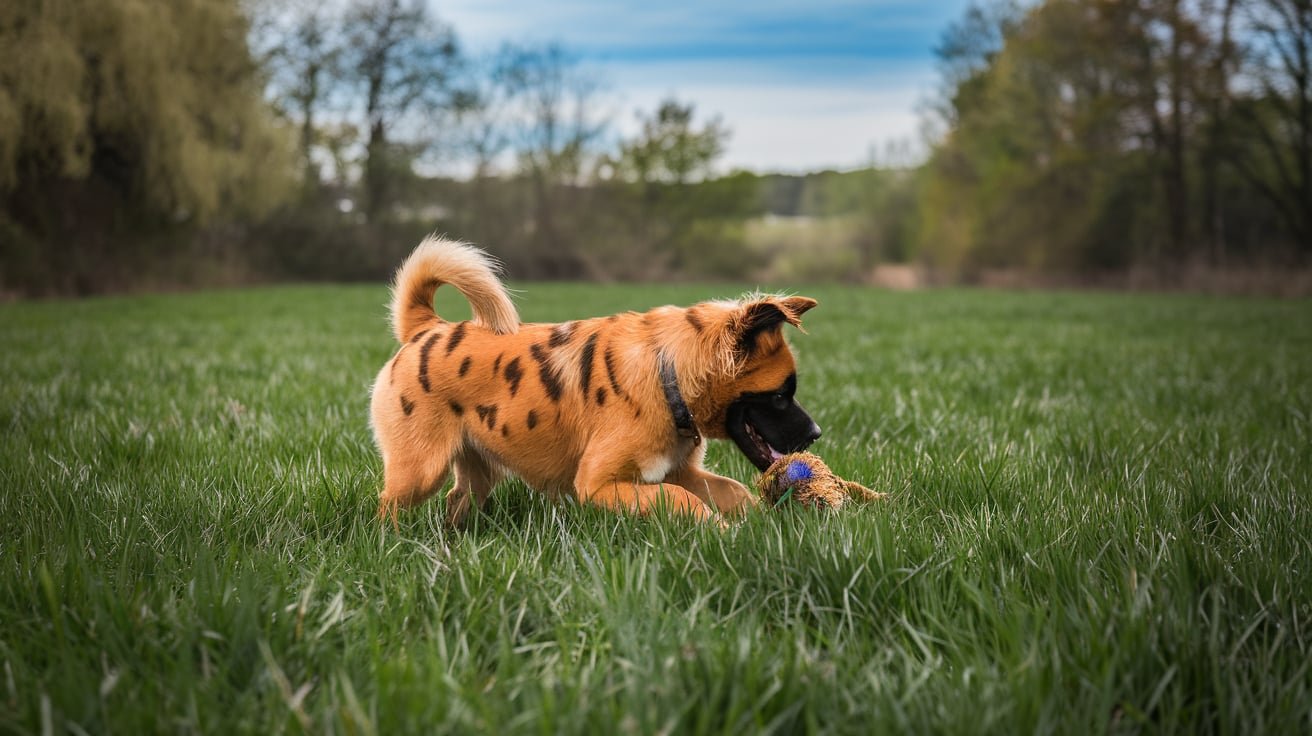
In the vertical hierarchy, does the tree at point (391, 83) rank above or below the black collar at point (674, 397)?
above

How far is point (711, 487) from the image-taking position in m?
3.12

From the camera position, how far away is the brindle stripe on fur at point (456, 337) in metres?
3.07

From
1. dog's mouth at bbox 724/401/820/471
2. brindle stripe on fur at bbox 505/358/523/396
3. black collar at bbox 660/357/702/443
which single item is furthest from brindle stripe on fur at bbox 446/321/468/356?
dog's mouth at bbox 724/401/820/471

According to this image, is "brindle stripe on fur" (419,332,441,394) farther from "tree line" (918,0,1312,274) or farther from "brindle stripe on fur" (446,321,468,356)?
"tree line" (918,0,1312,274)

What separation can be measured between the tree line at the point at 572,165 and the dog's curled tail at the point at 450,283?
19171mm

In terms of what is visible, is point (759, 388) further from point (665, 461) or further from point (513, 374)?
point (513, 374)

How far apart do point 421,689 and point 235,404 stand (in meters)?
4.25

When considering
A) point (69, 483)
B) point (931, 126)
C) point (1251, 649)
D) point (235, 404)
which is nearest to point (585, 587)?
point (1251, 649)

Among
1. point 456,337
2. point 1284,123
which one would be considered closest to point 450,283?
point 456,337

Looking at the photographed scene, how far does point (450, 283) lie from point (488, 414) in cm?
51

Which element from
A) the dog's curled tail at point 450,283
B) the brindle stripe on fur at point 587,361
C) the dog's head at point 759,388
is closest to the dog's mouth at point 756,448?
the dog's head at point 759,388

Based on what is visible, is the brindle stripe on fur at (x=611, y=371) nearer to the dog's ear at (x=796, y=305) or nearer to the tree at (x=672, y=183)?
the dog's ear at (x=796, y=305)

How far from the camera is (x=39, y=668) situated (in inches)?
70.9

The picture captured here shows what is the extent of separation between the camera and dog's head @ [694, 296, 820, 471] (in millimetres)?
2748
